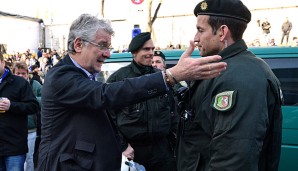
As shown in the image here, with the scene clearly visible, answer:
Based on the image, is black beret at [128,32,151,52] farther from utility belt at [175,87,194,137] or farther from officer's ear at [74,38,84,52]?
officer's ear at [74,38,84,52]

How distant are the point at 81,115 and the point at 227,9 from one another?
1036 millimetres

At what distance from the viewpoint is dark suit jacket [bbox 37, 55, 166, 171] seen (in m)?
1.78

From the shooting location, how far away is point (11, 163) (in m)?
3.85

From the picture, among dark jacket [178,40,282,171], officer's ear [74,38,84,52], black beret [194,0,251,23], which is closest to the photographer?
dark jacket [178,40,282,171]

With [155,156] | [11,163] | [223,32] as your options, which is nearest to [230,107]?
[223,32]

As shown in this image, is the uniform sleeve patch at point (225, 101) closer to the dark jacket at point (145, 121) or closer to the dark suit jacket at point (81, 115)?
the dark suit jacket at point (81, 115)

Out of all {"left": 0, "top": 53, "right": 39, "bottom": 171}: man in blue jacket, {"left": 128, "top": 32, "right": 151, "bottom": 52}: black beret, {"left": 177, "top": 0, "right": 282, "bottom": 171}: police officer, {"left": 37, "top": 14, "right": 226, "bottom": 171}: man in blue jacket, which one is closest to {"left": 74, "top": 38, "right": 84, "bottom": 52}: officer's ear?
{"left": 37, "top": 14, "right": 226, "bottom": 171}: man in blue jacket

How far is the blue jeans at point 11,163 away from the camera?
12.6 feet

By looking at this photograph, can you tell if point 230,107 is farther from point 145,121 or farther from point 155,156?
point 155,156

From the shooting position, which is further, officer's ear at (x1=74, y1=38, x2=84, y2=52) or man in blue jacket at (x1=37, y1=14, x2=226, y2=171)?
officer's ear at (x1=74, y1=38, x2=84, y2=52)

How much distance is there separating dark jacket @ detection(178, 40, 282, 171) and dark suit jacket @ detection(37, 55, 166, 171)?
12.7 inches

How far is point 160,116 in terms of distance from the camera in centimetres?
344

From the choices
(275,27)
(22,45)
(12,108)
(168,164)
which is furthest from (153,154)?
(22,45)

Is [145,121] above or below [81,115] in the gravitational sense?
below
